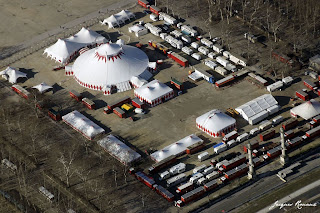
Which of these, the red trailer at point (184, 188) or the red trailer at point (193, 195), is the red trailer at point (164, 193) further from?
the red trailer at point (193, 195)

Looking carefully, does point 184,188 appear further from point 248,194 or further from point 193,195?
point 248,194

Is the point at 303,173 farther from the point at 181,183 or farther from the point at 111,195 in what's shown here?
the point at 111,195

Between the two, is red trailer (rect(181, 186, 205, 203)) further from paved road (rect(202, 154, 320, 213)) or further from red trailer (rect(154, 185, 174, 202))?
paved road (rect(202, 154, 320, 213))

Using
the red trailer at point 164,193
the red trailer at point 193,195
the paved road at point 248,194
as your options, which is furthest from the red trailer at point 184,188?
the paved road at point 248,194

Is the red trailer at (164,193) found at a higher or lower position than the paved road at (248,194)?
lower

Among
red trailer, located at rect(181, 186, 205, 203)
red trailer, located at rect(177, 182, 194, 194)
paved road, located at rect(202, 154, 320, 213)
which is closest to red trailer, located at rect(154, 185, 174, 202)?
red trailer, located at rect(177, 182, 194, 194)

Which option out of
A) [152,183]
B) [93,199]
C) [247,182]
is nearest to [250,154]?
[247,182]
